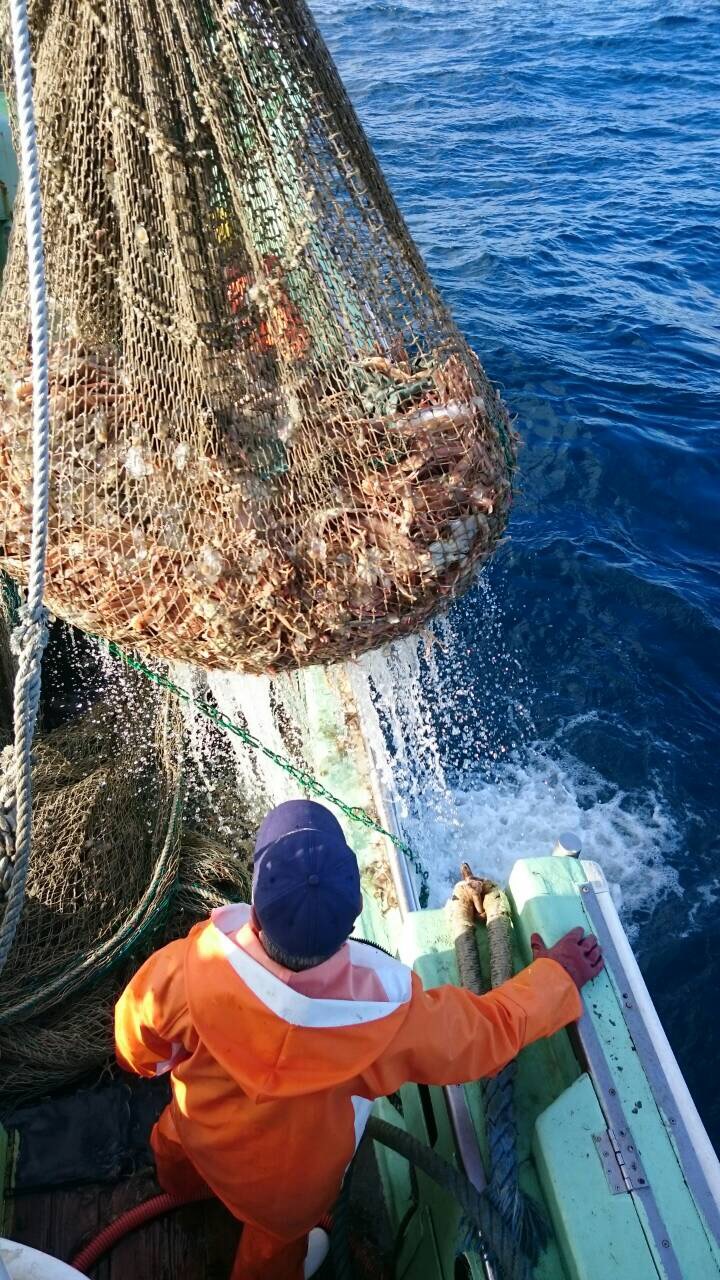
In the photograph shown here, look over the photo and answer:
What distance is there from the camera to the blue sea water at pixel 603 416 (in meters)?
5.75

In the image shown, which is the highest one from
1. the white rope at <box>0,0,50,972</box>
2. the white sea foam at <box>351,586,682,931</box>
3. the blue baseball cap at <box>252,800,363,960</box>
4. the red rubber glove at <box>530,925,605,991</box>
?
the white rope at <box>0,0,50,972</box>

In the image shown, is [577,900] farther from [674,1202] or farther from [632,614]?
[632,614]

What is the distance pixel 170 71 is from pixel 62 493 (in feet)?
3.46

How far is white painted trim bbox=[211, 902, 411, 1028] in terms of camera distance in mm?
2053

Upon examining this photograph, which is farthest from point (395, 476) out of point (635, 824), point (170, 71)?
point (635, 824)

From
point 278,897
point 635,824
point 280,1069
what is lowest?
point 635,824

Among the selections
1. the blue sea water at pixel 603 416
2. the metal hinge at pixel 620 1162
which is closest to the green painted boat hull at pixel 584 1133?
the metal hinge at pixel 620 1162

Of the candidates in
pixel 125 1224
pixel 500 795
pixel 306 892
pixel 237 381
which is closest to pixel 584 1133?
pixel 306 892

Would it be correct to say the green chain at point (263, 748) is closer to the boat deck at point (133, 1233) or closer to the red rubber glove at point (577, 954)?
the red rubber glove at point (577, 954)

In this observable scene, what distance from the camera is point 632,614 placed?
271 inches

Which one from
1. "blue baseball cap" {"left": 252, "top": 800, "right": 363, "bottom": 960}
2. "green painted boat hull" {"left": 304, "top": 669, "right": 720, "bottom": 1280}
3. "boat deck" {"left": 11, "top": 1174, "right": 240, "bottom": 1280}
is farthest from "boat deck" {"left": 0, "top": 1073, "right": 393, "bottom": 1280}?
"blue baseball cap" {"left": 252, "top": 800, "right": 363, "bottom": 960}

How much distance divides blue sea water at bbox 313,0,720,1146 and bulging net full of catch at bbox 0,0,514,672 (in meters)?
3.65

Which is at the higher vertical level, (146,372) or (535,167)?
(146,372)

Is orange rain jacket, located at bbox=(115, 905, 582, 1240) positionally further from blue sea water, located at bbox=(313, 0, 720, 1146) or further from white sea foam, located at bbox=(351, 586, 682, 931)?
blue sea water, located at bbox=(313, 0, 720, 1146)
